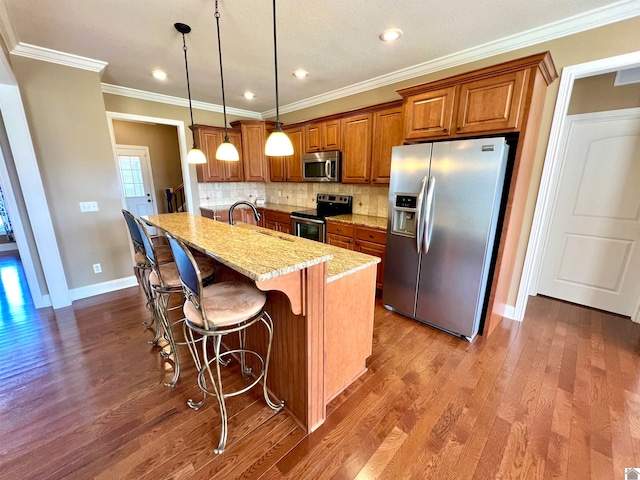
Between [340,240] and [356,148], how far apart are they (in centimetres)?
122

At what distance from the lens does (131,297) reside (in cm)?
322

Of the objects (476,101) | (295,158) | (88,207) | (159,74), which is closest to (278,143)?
(476,101)

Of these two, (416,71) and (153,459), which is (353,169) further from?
(153,459)

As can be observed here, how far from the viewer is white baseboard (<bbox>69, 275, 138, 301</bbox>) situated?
316cm

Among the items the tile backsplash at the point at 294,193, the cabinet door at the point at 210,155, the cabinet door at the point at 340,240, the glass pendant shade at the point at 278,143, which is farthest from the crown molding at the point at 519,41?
the cabinet door at the point at 210,155

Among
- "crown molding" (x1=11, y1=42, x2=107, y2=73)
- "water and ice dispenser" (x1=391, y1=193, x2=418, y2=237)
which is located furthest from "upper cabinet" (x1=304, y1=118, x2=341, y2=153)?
"crown molding" (x1=11, y1=42, x2=107, y2=73)

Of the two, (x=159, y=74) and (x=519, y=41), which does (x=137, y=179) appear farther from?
(x=519, y=41)

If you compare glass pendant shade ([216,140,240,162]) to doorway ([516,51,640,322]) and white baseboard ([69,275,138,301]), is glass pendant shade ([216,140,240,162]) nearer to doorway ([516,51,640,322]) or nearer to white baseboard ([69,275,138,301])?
white baseboard ([69,275,138,301])

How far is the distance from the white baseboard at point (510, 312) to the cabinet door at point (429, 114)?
189 cm

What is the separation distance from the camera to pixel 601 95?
2.57 metres

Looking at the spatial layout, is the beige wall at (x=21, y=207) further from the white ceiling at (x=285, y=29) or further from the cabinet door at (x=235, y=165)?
the cabinet door at (x=235, y=165)

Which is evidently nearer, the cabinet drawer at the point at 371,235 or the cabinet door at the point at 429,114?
the cabinet door at the point at 429,114

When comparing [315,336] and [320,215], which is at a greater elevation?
[320,215]

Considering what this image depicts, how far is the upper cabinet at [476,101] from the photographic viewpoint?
6.28ft
